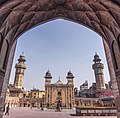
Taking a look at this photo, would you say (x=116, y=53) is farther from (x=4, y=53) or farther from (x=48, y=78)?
(x=48, y=78)

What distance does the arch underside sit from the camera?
25.3 feet

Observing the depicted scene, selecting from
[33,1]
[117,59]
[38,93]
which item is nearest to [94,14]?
[117,59]

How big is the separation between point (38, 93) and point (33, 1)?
72409mm

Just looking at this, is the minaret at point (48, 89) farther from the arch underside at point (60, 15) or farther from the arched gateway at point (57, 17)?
the arch underside at point (60, 15)

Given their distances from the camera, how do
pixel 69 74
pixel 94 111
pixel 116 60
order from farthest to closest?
1. pixel 69 74
2. pixel 94 111
3. pixel 116 60

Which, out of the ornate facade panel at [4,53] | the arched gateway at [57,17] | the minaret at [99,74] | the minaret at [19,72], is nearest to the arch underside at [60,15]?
the arched gateway at [57,17]

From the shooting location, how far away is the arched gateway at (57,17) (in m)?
7.86

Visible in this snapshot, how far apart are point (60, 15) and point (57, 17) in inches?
11.5

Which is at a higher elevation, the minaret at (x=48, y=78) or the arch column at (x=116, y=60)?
the minaret at (x=48, y=78)

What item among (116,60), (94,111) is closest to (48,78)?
(94,111)

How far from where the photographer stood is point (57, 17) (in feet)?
32.8

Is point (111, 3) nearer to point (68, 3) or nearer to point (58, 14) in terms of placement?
point (68, 3)

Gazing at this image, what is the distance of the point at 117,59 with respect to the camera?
869 cm

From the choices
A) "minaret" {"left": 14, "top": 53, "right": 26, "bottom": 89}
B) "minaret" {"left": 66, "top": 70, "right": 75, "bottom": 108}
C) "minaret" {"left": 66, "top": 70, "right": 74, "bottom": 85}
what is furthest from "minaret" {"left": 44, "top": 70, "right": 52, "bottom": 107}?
"minaret" {"left": 14, "top": 53, "right": 26, "bottom": 89}
